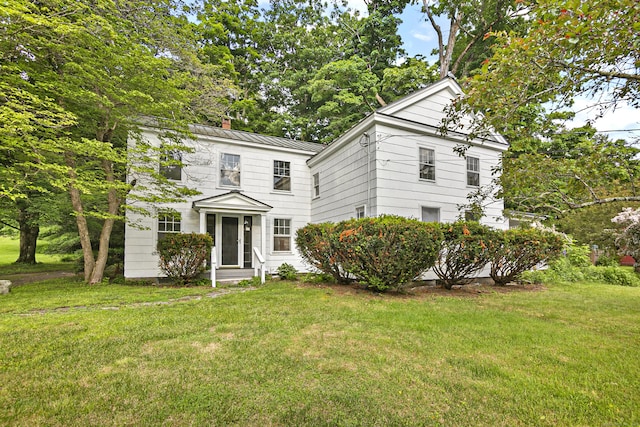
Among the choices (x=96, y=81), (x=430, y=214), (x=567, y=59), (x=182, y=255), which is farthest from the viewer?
(x=430, y=214)

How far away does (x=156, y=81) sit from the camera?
7.59 meters

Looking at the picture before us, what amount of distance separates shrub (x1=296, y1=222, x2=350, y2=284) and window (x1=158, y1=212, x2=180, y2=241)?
436 cm

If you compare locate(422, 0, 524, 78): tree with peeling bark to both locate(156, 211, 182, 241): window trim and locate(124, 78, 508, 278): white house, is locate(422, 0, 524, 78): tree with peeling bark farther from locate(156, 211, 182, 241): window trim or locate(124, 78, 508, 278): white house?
locate(156, 211, 182, 241): window trim

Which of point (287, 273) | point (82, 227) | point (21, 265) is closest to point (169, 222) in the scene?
point (82, 227)

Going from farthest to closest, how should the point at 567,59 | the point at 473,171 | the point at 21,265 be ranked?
the point at 21,265
the point at 473,171
the point at 567,59

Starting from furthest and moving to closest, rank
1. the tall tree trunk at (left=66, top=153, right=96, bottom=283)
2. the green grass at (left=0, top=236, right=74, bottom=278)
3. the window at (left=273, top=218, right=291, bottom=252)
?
1. the green grass at (left=0, top=236, right=74, bottom=278)
2. the window at (left=273, top=218, right=291, bottom=252)
3. the tall tree trunk at (left=66, top=153, right=96, bottom=283)

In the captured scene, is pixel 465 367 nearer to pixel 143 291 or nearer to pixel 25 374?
pixel 25 374

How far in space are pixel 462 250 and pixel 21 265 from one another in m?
18.7

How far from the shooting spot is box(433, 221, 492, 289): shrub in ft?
23.4

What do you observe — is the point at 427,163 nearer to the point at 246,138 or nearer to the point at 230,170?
the point at 246,138

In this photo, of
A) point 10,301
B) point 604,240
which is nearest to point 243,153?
point 10,301

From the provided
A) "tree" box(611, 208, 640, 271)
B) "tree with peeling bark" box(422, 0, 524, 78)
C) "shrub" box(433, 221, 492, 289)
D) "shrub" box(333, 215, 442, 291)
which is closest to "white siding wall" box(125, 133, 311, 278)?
"shrub" box(333, 215, 442, 291)

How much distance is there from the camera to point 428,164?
31.0 feet

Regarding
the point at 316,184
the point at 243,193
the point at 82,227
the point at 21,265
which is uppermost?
the point at 316,184
